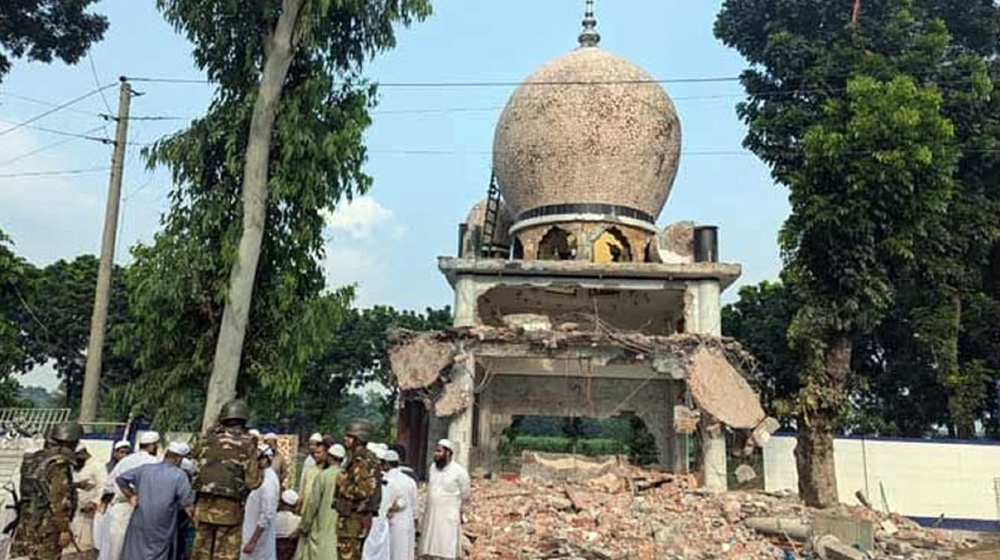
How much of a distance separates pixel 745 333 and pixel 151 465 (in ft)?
73.0

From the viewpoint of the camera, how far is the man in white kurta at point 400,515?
7469 mm

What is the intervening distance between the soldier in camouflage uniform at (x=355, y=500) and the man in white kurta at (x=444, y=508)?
5.12 ft

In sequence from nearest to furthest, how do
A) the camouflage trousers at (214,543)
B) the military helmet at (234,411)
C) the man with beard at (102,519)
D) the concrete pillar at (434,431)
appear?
the camouflage trousers at (214,543), the military helmet at (234,411), the man with beard at (102,519), the concrete pillar at (434,431)

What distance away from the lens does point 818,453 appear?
48.0 ft

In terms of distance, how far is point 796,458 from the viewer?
1498 centimetres

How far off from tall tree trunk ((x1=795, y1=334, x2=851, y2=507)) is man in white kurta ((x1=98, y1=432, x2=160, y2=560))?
11.2 meters

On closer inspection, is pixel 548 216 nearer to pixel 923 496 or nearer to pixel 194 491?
pixel 923 496

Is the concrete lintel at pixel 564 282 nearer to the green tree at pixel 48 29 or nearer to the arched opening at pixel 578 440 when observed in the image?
the arched opening at pixel 578 440

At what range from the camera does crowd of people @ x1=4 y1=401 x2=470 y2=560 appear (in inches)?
229

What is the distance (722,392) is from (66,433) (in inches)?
390

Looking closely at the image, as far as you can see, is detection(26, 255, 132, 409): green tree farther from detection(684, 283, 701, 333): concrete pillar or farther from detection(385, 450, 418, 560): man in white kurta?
detection(385, 450, 418, 560): man in white kurta

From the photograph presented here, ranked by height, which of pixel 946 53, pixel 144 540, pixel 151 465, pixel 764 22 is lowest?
pixel 144 540

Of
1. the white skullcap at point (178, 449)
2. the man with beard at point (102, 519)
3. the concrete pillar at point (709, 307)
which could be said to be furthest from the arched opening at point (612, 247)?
the white skullcap at point (178, 449)

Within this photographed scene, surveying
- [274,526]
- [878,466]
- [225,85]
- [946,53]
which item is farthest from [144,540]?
[946,53]
